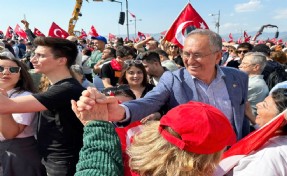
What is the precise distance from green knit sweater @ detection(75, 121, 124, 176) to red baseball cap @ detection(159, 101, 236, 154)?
0.24 m

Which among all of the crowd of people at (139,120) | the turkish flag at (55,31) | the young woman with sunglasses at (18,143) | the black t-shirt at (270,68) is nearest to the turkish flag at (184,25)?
the crowd of people at (139,120)

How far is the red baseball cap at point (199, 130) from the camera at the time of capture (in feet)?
3.45

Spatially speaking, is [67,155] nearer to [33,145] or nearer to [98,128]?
[33,145]

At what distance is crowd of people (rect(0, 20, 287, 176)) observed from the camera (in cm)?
109

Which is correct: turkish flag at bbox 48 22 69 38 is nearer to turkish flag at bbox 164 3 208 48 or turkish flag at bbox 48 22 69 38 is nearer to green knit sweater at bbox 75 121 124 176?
turkish flag at bbox 164 3 208 48

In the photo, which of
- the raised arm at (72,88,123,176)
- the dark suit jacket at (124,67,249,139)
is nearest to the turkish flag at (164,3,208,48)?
the dark suit jacket at (124,67,249,139)

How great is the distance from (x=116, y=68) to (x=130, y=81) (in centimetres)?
116

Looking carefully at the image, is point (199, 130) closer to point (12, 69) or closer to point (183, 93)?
point (183, 93)

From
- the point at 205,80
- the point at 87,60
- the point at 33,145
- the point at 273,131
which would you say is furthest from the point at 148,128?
the point at 87,60

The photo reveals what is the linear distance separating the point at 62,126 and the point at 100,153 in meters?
0.96

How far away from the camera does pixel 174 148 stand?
107 centimetres

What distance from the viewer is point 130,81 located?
11.5 feet

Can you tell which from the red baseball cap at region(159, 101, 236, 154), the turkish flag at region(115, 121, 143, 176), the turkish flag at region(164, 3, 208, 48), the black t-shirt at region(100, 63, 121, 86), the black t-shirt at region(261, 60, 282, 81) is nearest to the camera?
the red baseball cap at region(159, 101, 236, 154)

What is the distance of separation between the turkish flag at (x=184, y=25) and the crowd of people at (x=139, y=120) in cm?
128
